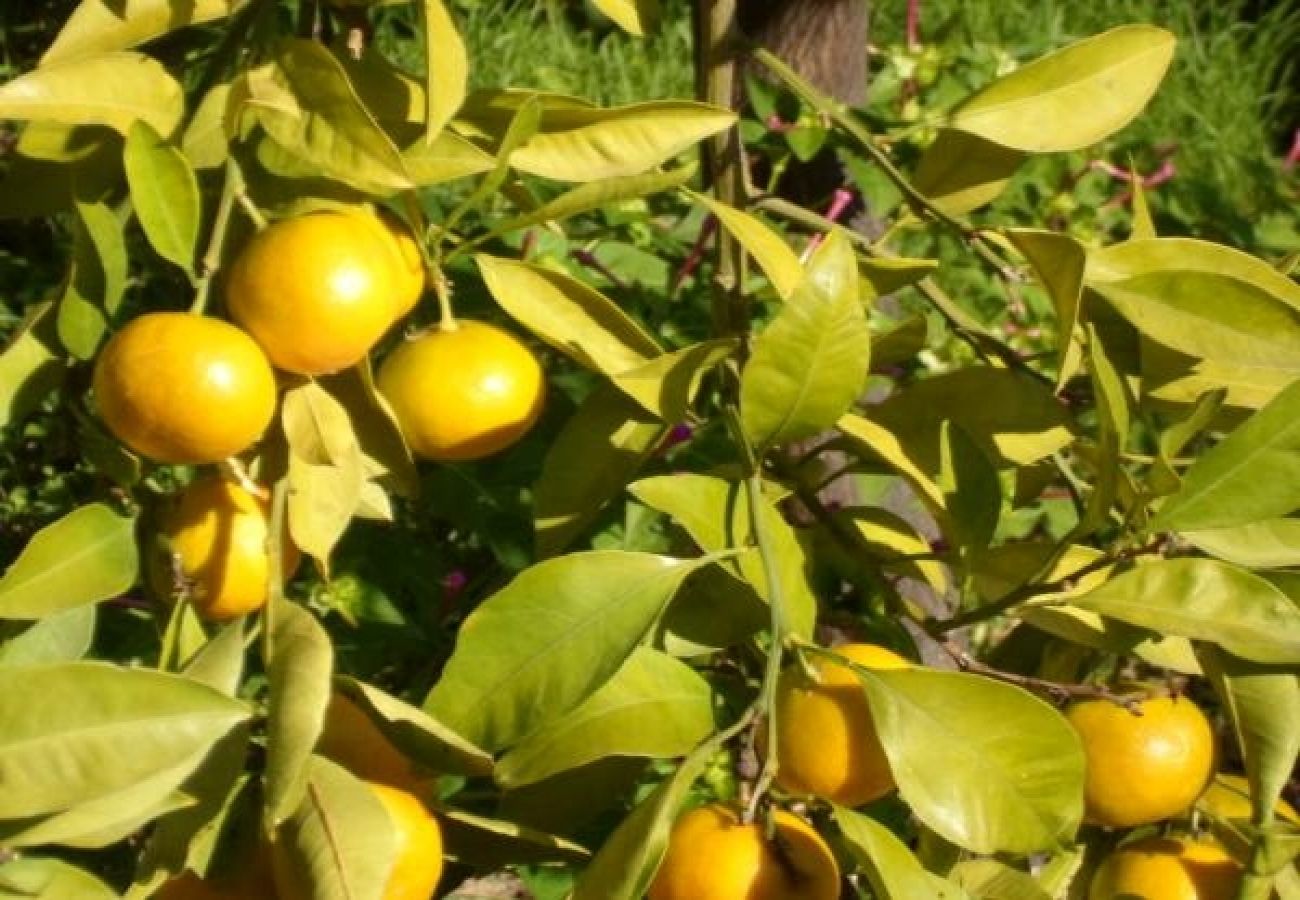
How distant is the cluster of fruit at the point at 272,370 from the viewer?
0.72 m

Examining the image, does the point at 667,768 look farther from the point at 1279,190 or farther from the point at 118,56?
the point at 1279,190

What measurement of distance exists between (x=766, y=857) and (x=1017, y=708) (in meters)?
0.13

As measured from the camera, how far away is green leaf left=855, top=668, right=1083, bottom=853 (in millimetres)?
722

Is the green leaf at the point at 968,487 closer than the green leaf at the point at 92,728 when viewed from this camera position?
No

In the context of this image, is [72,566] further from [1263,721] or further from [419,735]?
[1263,721]

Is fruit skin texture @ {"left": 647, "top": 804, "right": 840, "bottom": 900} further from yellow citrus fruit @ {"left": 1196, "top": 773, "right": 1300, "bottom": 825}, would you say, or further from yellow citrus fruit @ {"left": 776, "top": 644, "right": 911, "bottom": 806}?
yellow citrus fruit @ {"left": 1196, "top": 773, "right": 1300, "bottom": 825}

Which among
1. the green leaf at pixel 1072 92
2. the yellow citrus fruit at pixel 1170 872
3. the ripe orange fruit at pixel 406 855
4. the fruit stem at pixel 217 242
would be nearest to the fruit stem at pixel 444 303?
the fruit stem at pixel 217 242

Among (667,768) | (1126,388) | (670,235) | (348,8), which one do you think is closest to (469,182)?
(670,235)

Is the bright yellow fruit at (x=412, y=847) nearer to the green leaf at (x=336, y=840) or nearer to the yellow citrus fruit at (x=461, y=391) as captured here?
the green leaf at (x=336, y=840)

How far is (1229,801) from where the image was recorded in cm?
94

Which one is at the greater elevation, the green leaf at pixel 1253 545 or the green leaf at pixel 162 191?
the green leaf at pixel 162 191

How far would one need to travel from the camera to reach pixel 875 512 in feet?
3.37

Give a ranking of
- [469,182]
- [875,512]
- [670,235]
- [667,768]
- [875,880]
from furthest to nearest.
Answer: [469,182] → [670,235] → [667,768] → [875,512] → [875,880]

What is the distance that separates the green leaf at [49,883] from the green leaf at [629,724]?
181mm
